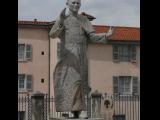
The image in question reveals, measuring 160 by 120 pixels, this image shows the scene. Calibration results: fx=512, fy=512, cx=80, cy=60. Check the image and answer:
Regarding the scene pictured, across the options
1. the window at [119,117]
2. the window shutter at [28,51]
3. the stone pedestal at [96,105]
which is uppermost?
the window shutter at [28,51]

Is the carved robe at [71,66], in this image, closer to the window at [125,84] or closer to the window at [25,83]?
the window at [25,83]

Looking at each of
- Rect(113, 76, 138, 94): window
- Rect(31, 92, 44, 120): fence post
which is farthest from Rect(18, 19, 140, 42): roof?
Rect(31, 92, 44, 120): fence post

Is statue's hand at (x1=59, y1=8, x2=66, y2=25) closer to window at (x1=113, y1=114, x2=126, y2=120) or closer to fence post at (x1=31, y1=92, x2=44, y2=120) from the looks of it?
fence post at (x1=31, y1=92, x2=44, y2=120)

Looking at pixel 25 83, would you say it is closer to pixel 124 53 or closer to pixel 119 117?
pixel 119 117

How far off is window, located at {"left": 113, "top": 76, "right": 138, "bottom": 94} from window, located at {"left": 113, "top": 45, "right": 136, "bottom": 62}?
117cm

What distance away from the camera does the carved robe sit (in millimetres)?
8203

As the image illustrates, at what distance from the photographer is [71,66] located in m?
8.21

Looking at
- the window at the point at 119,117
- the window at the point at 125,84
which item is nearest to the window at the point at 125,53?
the window at the point at 125,84

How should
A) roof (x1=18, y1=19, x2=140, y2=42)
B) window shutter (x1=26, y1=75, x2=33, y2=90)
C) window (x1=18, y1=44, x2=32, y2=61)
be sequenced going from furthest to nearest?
window (x1=18, y1=44, x2=32, y2=61) < window shutter (x1=26, y1=75, x2=33, y2=90) < roof (x1=18, y1=19, x2=140, y2=42)

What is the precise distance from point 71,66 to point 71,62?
0.21ft

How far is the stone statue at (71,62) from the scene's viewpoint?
8.20 m

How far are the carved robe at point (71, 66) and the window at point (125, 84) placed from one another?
23.5m

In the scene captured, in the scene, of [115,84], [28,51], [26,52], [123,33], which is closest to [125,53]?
[123,33]
